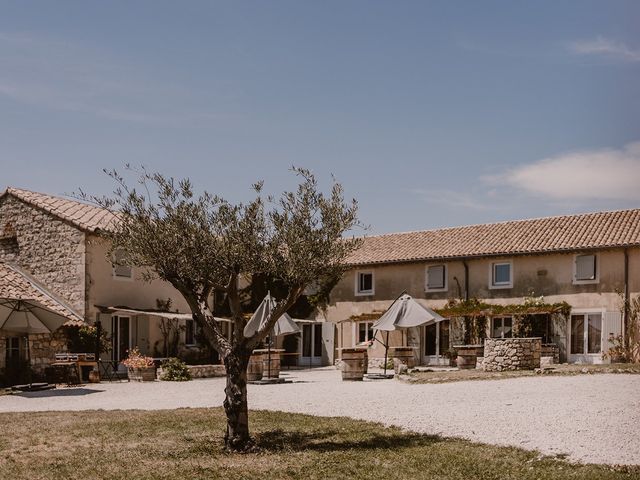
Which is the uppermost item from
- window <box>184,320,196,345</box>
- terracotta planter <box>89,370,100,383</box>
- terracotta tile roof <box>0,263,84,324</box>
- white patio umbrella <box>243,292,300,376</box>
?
terracotta tile roof <box>0,263,84,324</box>

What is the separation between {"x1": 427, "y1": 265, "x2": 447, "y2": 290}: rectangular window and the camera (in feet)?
115

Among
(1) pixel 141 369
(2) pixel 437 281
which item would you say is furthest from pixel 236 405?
(2) pixel 437 281

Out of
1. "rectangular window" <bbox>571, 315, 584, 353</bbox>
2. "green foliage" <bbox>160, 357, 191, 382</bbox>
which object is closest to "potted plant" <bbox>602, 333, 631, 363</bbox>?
"rectangular window" <bbox>571, 315, 584, 353</bbox>

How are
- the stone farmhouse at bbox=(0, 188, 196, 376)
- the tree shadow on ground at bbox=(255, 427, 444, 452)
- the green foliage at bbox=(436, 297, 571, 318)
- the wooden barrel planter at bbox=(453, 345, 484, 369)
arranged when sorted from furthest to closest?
the green foliage at bbox=(436, 297, 571, 318), the stone farmhouse at bbox=(0, 188, 196, 376), the wooden barrel planter at bbox=(453, 345, 484, 369), the tree shadow on ground at bbox=(255, 427, 444, 452)

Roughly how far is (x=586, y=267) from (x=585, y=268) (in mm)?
55

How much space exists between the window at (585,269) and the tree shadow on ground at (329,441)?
19835 millimetres

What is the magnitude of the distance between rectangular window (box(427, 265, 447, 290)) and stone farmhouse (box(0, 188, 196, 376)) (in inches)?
430

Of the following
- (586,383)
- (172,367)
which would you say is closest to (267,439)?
(586,383)

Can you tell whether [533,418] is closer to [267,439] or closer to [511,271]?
[267,439]

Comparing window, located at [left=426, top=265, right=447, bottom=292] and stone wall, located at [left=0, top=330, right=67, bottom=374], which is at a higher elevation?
window, located at [left=426, top=265, right=447, bottom=292]

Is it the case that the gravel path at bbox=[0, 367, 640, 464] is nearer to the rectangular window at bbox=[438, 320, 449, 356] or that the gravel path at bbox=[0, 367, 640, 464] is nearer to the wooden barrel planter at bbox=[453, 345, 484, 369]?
the wooden barrel planter at bbox=[453, 345, 484, 369]

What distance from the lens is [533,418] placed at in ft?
47.8

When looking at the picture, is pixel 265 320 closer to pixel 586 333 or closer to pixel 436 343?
pixel 436 343

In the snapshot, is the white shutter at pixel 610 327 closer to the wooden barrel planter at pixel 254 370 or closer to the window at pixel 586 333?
the window at pixel 586 333
